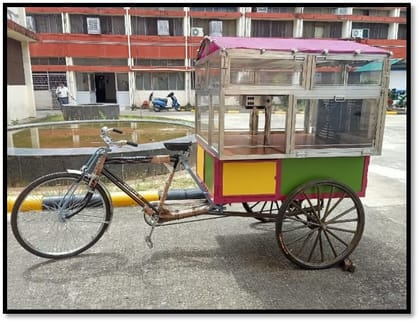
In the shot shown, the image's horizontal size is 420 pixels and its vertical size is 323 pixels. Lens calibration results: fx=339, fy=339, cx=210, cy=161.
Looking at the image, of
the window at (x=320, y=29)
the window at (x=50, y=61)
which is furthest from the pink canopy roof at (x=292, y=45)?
the window at (x=320, y=29)

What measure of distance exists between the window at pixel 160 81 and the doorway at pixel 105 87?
1930 millimetres

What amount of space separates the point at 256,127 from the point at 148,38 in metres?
19.6

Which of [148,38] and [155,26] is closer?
[148,38]

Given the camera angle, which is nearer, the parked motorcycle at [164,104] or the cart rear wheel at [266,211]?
the cart rear wheel at [266,211]

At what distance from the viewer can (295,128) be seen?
290 centimetres

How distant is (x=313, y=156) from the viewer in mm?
2713

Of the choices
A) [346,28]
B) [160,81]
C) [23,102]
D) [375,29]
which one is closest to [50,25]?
[160,81]

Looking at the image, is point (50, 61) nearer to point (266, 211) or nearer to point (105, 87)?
point (105, 87)

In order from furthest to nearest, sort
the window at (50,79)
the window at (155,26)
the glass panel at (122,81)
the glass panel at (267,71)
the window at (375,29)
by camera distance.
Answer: the window at (375,29)
the glass panel at (122,81)
the window at (155,26)
the window at (50,79)
the glass panel at (267,71)

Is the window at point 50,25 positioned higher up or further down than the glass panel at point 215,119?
higher up

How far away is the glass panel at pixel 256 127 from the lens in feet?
9.55

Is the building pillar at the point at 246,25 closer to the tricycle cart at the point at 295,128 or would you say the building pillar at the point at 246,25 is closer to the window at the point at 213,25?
the window at the point at 213,25

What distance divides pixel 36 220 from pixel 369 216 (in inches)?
150

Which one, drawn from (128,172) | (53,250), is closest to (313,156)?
(53,250)
